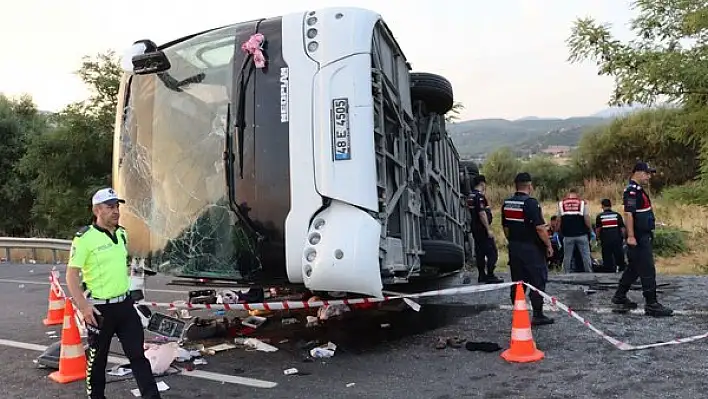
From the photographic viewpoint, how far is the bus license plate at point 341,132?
14.4 feet

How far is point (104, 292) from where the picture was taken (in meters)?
4.03

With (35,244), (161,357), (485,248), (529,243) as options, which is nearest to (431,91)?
(529,243)

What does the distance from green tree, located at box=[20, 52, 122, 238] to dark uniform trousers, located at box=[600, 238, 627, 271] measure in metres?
15.9

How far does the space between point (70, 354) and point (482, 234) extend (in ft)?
18.4

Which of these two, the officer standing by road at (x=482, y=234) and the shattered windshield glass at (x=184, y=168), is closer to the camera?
the shattered windshield glass at (x=184, y=168)

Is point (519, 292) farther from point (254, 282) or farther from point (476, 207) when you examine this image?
point (476, 207)

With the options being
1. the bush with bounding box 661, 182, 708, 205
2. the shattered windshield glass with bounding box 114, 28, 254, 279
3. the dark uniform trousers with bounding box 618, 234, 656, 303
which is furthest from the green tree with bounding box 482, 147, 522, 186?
the shattered windshield glass with bounding box 114, 28, 254, 279

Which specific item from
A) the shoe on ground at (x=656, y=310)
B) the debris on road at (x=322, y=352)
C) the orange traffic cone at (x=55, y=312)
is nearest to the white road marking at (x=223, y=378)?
the debris on road at (x=322, y=352)

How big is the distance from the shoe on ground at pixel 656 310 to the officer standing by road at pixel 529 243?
1004 mm

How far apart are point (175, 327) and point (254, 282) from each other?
87cm

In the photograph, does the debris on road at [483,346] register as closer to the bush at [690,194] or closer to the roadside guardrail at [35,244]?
the bush at [690,194]

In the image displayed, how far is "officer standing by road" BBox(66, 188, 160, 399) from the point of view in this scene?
3.98 metres

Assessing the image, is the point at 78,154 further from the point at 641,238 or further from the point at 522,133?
the point at 522,133

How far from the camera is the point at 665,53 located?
10055mm
